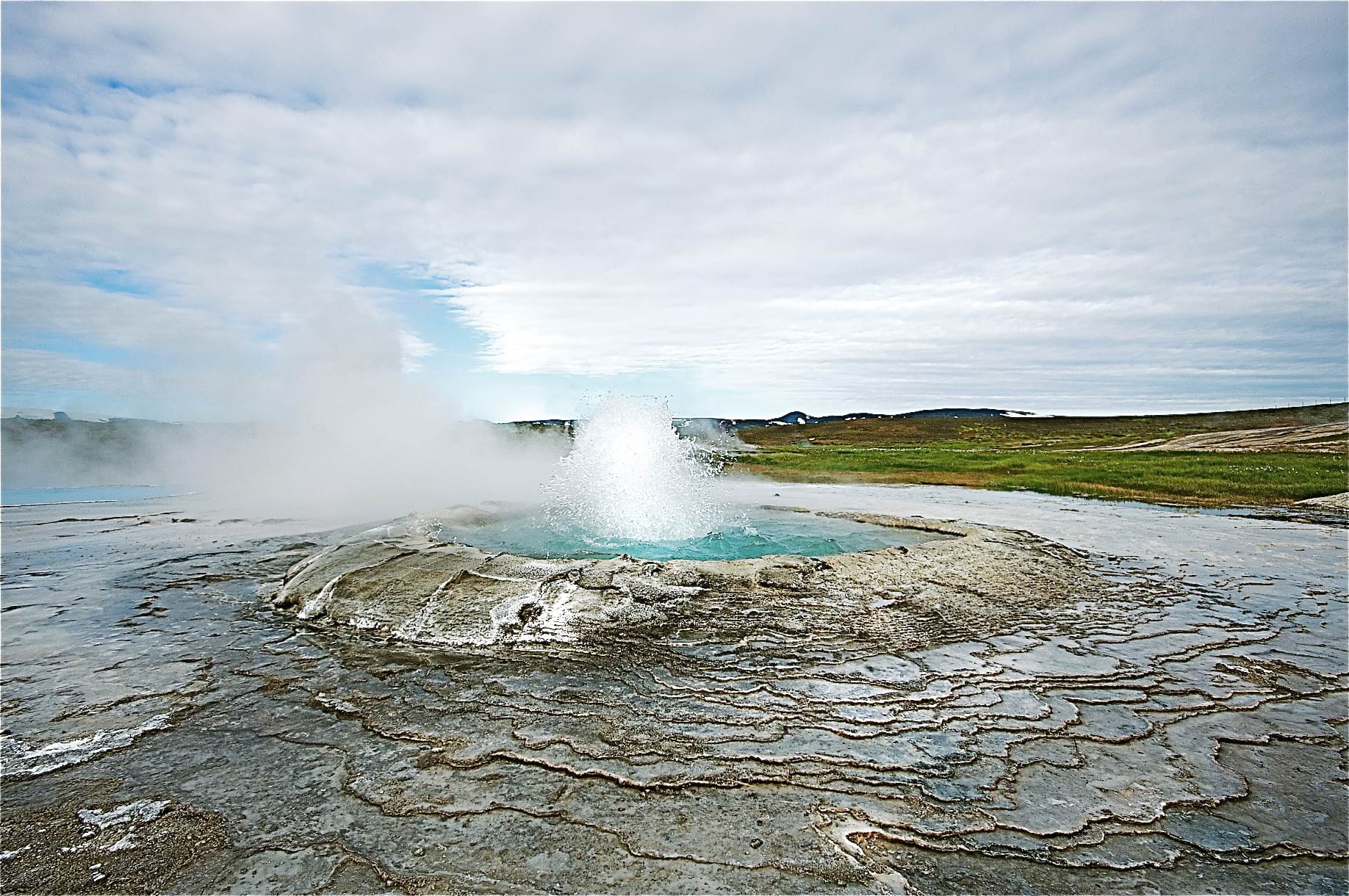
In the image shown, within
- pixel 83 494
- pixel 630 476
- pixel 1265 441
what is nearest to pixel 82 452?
pixel 83 494

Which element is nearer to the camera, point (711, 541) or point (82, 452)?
point (711, 541)

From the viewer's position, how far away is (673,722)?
183 inches

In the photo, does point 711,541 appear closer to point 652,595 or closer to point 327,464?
point 652,595

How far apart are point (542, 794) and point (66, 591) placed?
8103 mm

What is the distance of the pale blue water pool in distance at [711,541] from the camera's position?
9.86m

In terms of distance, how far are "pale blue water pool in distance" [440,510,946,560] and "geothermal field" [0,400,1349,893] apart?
1.32 ft

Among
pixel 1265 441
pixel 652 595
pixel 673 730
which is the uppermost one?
pixel 1265 441

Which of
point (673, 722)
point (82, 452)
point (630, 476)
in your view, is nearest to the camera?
point (673, 722)

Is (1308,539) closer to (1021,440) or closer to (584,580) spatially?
(584,580)

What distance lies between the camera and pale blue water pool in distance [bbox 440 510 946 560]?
32.3 feet

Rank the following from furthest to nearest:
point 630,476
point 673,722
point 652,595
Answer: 1. point 630,476
2. point 652,595
3. point 673,722

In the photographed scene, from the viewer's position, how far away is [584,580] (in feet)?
24.1

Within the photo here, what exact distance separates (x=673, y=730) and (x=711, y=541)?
20.9 feet

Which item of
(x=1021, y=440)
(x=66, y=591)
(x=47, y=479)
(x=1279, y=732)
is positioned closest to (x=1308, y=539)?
(x=1279, y=732)
